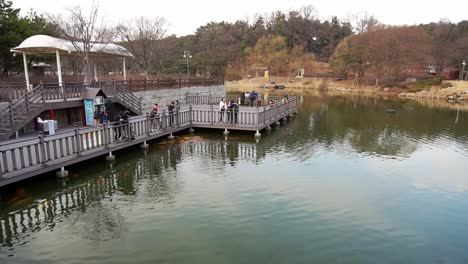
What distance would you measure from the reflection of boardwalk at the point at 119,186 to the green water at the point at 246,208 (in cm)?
4

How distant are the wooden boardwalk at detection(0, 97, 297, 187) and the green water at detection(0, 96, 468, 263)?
63cm

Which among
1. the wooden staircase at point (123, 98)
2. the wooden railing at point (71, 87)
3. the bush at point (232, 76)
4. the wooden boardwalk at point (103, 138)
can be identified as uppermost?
the bush at point (232, 76)

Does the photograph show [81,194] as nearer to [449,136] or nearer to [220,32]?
[449,136]

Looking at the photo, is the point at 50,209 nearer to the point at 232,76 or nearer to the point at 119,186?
the point at 119,186

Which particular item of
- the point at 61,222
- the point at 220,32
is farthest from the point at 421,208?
the point at 220,32

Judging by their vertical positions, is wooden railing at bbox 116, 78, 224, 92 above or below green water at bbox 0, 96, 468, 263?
above

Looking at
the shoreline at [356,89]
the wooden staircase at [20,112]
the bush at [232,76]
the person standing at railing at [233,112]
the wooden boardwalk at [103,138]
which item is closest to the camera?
the wooden boardwalk at [103,138]

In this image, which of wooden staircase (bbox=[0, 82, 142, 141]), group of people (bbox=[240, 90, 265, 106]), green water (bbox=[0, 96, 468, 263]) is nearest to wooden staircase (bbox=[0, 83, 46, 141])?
wooden staircase (bbox=[0, 82, 142, 141])

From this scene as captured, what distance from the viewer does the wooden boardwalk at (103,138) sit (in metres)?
9.49

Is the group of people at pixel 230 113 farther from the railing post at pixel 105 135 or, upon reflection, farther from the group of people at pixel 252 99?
the group of people at pixel 252 99

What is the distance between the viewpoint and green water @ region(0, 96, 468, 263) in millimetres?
6883

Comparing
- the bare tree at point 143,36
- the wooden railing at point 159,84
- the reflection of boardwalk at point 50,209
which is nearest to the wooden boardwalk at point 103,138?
the reflection of boardwalk at point 50,209

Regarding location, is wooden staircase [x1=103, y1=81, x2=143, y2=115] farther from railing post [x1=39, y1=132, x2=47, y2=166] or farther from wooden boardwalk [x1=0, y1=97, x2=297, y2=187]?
railing post [x1=39, y1=132, x2=47, y2=166]

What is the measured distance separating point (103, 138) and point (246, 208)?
23.2 ft
